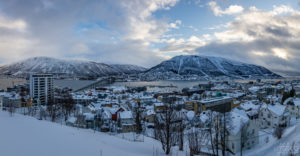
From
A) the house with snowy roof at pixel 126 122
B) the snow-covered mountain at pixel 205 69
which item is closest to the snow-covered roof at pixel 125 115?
the house with snowy roof at pixel 126 122

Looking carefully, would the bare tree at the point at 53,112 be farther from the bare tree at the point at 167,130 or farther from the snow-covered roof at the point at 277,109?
the snow-covered roof at the point at 277,109

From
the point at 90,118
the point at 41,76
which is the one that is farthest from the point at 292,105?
the point at 41,76

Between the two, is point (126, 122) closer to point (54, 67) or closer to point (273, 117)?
point (273, 117)

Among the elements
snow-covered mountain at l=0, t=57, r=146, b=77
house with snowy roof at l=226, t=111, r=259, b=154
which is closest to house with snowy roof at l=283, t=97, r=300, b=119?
house with snowy roof at l=226, t=111, r=259, b=154

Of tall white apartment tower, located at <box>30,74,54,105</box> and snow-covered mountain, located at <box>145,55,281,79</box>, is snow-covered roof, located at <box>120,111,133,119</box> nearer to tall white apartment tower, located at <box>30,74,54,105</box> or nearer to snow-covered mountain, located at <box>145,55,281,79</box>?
tall white apartment tower, located at <box>30,74,54,105</box>

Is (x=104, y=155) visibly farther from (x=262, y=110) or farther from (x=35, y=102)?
(x=35, y=102)

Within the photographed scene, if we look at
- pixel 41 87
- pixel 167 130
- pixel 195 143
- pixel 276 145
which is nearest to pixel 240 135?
pixel 276 145
